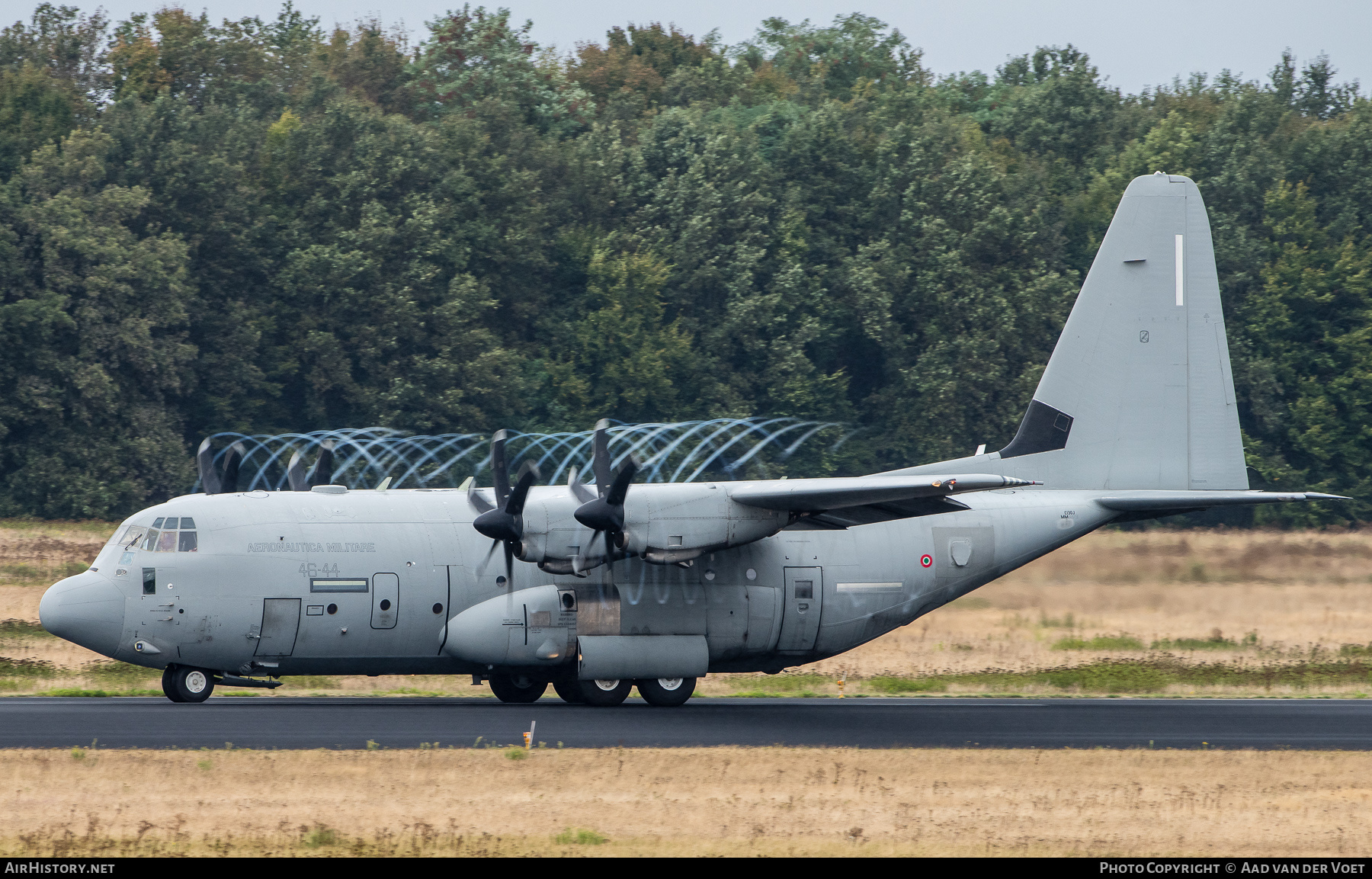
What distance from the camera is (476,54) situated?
3211 inches

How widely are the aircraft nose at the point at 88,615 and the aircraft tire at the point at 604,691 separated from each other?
6.80 m

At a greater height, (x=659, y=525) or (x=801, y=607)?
(x=659, y=525)

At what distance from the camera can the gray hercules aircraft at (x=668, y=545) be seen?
923 inches

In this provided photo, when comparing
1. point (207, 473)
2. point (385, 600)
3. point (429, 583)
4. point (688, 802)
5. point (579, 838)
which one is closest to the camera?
point (579, 838)

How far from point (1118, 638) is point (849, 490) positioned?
44.7ft

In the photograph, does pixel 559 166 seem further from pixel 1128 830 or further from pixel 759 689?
pixel 1128 830

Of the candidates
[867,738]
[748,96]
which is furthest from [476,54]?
[867,738]

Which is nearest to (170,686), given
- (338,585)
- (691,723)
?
(338,585)

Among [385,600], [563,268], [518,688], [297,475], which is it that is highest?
[563,268]

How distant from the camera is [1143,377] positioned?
90.5 feet

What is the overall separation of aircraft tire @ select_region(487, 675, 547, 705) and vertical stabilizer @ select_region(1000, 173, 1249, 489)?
8503mm

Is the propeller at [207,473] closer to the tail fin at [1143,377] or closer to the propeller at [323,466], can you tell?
the propeller at [323,466]

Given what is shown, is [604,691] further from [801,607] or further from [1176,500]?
[1176,500]

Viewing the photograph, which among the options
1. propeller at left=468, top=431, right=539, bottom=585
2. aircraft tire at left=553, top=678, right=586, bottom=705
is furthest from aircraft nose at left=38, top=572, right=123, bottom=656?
aircraft tire at left=553, top=678, right=586, bottom=705
